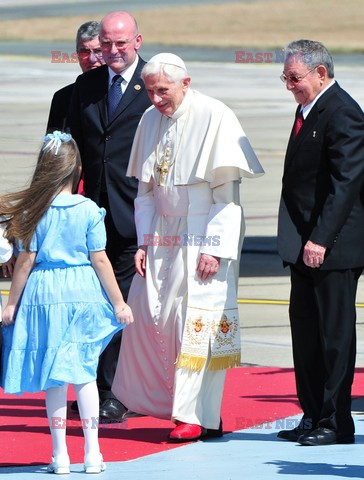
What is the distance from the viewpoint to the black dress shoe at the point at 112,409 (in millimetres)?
6906

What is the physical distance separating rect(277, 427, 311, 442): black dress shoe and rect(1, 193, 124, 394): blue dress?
1.09m

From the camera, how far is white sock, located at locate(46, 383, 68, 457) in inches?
224

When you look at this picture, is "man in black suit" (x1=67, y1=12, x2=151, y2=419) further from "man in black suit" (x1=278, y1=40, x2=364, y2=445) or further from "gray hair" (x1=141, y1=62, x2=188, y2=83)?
"man in black suit" (x1=278, y1=40, x2=364, y2=445)

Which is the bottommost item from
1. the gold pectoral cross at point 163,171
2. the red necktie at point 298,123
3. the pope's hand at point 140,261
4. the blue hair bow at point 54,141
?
the pope's hand at point 140,261

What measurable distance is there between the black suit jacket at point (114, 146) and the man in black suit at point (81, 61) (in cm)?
24

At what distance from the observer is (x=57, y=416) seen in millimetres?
5750

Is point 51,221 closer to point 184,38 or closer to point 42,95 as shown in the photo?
point 42,95

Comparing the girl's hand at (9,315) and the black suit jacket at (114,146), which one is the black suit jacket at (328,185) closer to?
the black suit jacket at (114,146)

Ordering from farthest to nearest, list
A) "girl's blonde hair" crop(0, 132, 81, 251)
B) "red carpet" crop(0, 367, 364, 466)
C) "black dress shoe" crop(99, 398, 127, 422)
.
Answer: "black dress shoe" crop(99, 398, 127, 422) < "red carpet" crop(0, 367, 364, 466) < "girl's blonde hair" crop(0, 132, 81, 251)

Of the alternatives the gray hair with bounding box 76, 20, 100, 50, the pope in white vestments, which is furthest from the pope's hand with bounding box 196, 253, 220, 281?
the gray hair with bounding box 76, 20, 100, 50

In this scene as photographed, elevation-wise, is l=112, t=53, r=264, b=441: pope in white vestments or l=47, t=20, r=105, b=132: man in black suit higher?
l=47, t=20, r=105, b=132: man in black suit

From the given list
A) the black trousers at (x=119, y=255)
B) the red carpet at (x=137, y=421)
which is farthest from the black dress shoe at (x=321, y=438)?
the black trousers at (x=119, y=255)

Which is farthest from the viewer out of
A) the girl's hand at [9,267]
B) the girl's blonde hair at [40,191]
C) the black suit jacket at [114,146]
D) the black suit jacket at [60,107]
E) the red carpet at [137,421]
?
the black suit jacket at [60,107]

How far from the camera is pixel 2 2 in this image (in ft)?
209
